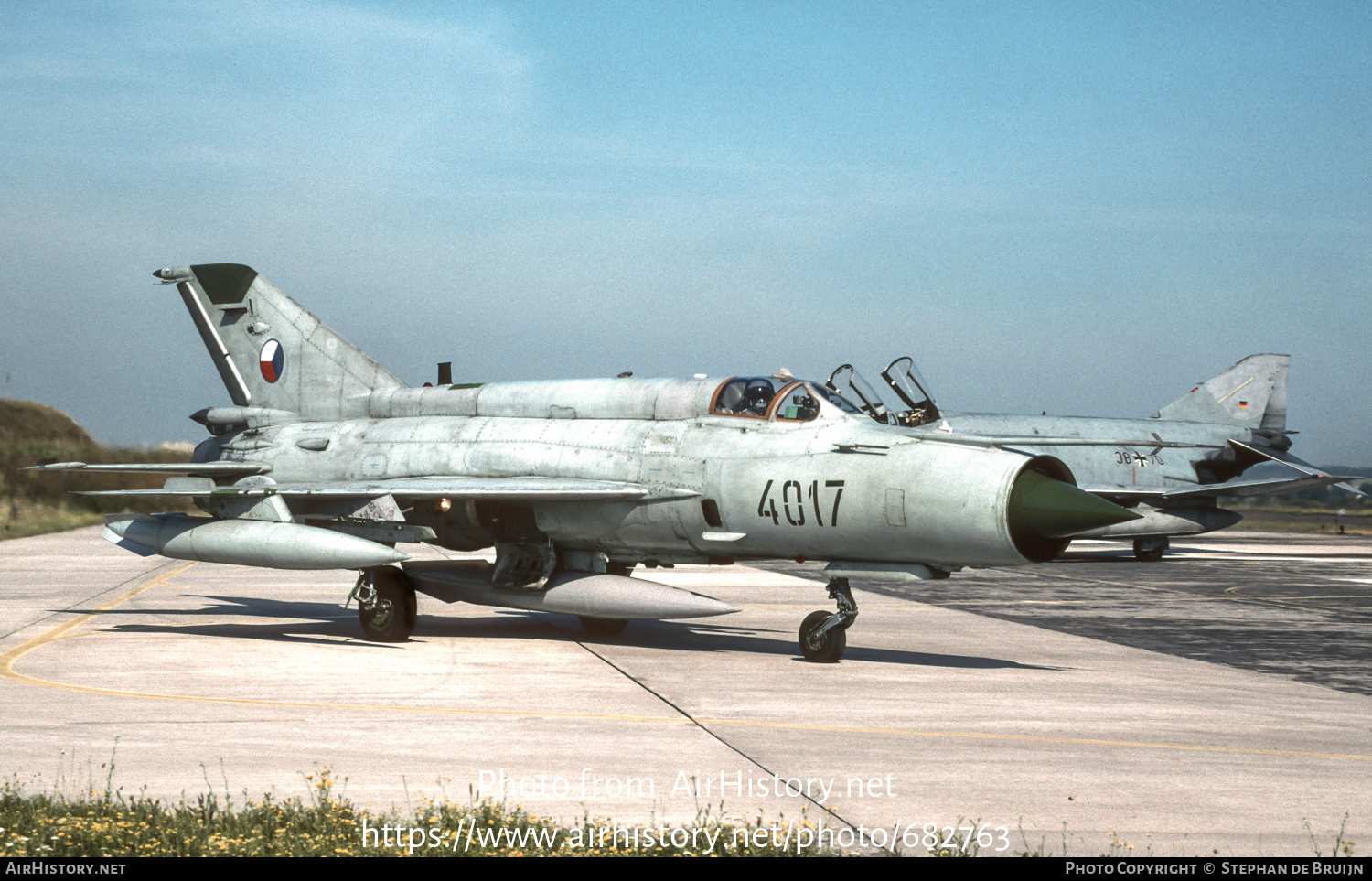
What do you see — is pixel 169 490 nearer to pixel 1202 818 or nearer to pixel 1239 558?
pixel 1202 818

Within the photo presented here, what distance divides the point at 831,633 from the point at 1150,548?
22.6 m

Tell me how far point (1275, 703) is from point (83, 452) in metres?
36.9

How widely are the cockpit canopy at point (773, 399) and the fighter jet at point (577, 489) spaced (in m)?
0.02

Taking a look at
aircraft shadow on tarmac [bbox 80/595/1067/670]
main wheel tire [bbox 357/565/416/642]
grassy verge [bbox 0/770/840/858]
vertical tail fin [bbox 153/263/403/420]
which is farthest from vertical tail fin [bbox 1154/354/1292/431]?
grassy verge [bbox 0/770/840/858]

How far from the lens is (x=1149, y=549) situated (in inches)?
1297

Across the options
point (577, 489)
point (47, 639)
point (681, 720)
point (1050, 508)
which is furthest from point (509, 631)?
point (1050, 508)

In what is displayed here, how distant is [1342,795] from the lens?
7.45 m

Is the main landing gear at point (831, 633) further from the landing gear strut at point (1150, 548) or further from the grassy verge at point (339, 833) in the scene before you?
the landing gear strut at point (1150, 548)

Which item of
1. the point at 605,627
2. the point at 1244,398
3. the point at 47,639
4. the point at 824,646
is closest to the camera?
the point at 824,646

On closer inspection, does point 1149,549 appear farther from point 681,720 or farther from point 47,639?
point 47,639

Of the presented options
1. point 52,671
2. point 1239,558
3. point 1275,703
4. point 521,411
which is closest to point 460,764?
point 52,671

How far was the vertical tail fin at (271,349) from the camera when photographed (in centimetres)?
1755

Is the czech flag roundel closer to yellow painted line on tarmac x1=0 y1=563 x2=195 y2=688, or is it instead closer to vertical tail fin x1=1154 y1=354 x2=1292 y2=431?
yellow painted line on tarmac x1=0 y1=563 x2=195 y2=688

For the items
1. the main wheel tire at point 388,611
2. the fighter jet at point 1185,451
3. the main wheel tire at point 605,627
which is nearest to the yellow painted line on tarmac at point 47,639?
the main wheel tire at point 388,611
